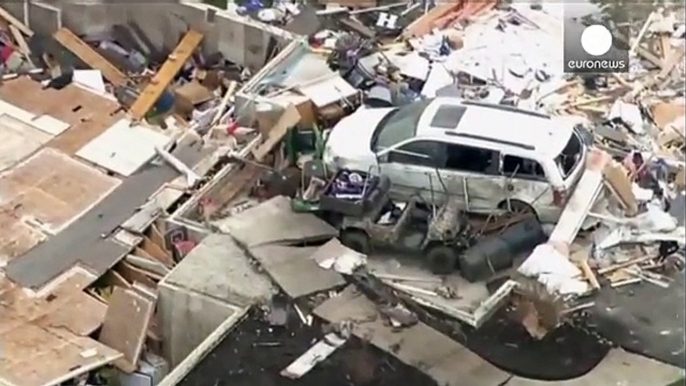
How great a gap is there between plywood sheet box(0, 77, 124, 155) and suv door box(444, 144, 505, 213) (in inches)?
113

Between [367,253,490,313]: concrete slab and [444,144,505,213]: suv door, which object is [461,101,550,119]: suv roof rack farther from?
[367,253,490,313]: concrete slab

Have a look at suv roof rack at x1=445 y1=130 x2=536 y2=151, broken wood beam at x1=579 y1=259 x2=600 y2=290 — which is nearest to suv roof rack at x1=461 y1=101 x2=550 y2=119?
suv roof rack at x1=445 y1=130 x2=536 y2=151

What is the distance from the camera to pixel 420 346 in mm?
8125

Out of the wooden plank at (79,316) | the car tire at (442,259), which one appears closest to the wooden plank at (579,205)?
the car tire at (442,259)

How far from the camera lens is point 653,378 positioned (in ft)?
26.1

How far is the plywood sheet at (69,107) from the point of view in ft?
33.6

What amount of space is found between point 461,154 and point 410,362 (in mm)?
1595

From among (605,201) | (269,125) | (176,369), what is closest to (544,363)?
(605,201)

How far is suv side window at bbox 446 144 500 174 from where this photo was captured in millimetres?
8848

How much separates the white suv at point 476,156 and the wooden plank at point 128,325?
1657 mm

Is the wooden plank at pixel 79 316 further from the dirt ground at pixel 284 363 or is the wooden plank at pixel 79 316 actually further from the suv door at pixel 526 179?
the suv door at pixel 526 179

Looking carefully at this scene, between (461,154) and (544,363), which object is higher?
(461,154)

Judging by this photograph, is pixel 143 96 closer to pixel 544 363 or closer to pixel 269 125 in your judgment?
pixel 269 125

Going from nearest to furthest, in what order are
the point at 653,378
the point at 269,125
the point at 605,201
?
the point at 653,378
the point at 605,201
the point at 269,125
